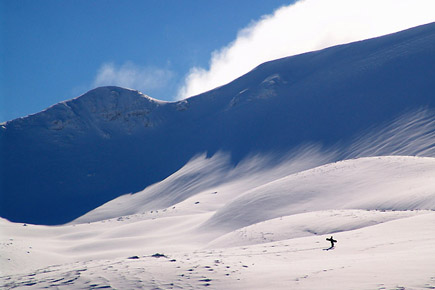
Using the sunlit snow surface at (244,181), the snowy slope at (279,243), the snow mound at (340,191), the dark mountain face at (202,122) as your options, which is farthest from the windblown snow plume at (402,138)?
the snowy slope at (279,243)

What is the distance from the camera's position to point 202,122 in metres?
86.8

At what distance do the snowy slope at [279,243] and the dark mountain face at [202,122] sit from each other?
83.4 ft

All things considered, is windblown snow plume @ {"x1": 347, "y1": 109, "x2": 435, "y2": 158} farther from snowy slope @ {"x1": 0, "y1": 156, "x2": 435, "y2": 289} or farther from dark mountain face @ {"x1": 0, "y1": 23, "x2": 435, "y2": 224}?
snowy slope @ {"x1": 0, "y1": 156, "x2": 435, "y2": 289}

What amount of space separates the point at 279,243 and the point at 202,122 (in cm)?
7109

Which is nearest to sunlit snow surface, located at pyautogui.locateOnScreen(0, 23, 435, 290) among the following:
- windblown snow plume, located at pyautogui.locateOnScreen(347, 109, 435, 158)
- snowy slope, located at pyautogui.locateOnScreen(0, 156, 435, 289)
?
snowy slope, located at pyautogui.locateOnScreen(0, 156, 435, 289)

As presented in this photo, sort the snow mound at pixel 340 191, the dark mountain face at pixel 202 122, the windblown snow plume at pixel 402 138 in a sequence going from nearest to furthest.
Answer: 1. the snow mound at pixel 340 191
2. the windblown snow plume at pixel 402 138
3. the dark mountain face at pixel 202 122

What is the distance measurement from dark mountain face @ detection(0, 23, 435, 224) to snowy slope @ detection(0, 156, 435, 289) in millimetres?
25423

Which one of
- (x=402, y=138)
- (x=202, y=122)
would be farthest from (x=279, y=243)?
(x=202, y=122)

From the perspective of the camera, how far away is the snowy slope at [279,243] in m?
9.83

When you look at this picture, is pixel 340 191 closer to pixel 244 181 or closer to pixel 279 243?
pixel 279 243

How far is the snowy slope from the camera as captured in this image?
9828mm

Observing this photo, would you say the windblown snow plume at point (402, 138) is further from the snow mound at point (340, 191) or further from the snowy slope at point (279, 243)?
the snowy slope at point (279, 243)

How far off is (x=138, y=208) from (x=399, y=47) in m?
47.9

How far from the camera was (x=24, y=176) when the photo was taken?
79688mm
